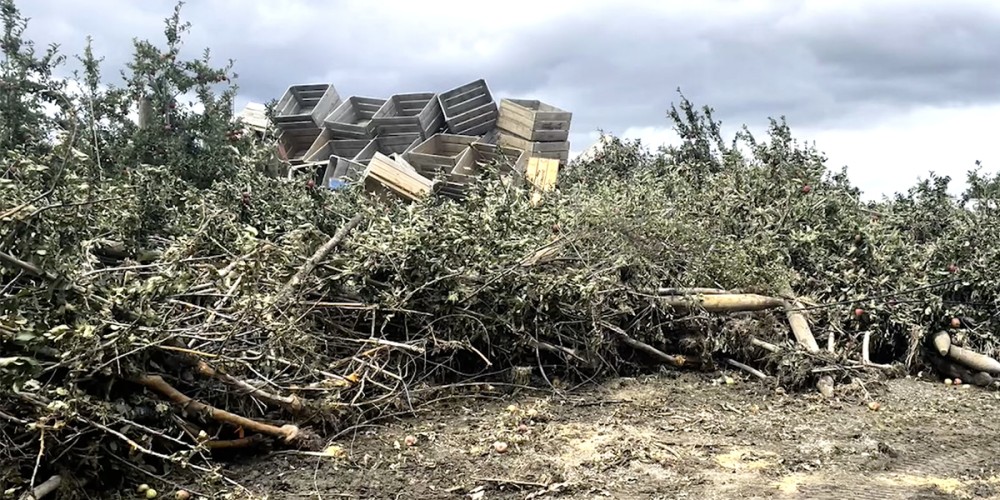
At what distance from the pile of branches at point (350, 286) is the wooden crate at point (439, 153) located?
2.28 metres

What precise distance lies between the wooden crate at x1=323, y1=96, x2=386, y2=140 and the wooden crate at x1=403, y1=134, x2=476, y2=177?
0.99 metres

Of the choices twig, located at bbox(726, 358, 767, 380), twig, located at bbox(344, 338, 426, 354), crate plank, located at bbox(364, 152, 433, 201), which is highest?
crate plank, located at bbox(364, 152, 433, 201)

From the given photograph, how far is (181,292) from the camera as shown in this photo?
12.3 ft

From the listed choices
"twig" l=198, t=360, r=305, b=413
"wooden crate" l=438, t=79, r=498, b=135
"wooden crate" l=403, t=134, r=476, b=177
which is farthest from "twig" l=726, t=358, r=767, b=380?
"wooden crate" l=438, t=79, r=498, b=135

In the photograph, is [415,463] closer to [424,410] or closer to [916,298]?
[424,410]

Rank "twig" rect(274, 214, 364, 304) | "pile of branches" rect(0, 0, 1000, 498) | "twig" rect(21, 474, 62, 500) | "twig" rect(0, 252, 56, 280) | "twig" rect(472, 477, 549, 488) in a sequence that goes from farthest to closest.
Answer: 1. "twig" rect(274, 214, 364, 304)
2. "twig" rect(472, 477, 549, 488)
3. "pile of branches" rect(0, 0, 1000, 498)
4. "twig" rect(0, 252, 56, 280)
5. "twig" rect(21, 474, 62, 500)

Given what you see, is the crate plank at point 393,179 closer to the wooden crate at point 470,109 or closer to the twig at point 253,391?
the wooden crate at point 470,109

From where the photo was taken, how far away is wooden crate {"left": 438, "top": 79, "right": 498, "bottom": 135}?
11.4 metres

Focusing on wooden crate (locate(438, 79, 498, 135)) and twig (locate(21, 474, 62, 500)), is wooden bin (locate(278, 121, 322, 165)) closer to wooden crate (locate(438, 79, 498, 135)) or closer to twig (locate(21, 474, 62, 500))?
wooden crate (locate(438, 79, 498, 135))

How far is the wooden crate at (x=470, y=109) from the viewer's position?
37.5 ft

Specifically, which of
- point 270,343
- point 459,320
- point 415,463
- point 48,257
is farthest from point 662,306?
point 48,257

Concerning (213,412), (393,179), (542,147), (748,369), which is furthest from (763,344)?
(542,147)

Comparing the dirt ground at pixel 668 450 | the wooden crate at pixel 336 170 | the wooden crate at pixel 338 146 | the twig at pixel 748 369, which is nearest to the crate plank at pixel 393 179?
the wooden crate at pixel 336 170

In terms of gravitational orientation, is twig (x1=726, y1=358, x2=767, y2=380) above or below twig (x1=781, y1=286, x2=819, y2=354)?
below
